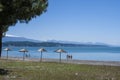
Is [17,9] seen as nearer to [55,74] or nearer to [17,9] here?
[17,9]

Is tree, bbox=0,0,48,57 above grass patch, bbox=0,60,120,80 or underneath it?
above

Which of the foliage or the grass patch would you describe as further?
the foliage

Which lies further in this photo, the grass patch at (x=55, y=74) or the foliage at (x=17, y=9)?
the foliage at (x=17, y=9)

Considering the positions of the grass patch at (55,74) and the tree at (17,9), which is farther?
the tree at (17,9)

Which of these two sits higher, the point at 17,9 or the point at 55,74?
the point at 17,9

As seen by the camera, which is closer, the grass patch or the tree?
the grass patch

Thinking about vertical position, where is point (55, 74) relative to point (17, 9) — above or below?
below

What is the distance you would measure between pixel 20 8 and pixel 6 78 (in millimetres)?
8113

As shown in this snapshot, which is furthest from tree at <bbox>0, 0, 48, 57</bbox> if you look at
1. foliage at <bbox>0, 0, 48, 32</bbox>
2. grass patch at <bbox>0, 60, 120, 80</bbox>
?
grass patch at <bbox>0, 60, 120, 80</bbox>

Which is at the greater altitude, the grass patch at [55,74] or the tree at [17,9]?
the tree at [17,9]

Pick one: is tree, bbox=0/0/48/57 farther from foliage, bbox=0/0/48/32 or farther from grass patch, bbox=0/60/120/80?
grass patch, bbox=0/60/120/80

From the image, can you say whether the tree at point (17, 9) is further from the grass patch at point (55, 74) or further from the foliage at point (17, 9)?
the grass patch at point (55, 74)

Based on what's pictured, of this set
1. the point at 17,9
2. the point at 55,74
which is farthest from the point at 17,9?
the point at 55,74

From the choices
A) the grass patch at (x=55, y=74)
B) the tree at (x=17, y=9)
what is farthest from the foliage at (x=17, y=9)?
the grass patch at (x=55, y=74)
